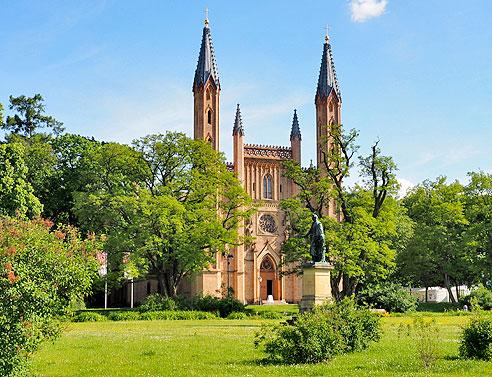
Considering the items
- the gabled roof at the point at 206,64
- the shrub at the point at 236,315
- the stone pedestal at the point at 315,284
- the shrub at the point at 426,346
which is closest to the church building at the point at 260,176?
the gabled roof at the point at 206,64

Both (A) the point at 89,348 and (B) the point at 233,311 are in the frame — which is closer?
(A) the point at 89,348

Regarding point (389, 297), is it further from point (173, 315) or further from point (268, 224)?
point (268, 224)

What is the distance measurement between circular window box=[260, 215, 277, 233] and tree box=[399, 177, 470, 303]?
16637mm

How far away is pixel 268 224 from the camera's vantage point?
6469 centimetres

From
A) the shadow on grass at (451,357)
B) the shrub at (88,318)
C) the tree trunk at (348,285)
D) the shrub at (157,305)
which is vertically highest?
the tree trunk at (348,285)

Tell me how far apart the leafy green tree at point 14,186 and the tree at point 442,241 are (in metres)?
28.7

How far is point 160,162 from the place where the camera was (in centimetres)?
4275

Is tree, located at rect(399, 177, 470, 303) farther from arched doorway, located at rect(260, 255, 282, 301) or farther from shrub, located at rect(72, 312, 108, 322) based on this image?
shrub, located at rect(72, 312, 108, 322)

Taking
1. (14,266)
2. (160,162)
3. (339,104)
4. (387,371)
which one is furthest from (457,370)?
(339,104)

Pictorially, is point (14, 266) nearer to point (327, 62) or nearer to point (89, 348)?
point (89, 348)

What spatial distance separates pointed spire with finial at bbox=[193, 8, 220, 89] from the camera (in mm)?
60375

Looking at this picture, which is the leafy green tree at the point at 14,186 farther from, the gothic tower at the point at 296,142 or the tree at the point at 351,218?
the gothic tower at the point at 296,142

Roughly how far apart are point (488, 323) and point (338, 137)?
26.4 m

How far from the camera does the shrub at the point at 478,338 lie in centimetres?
1286
